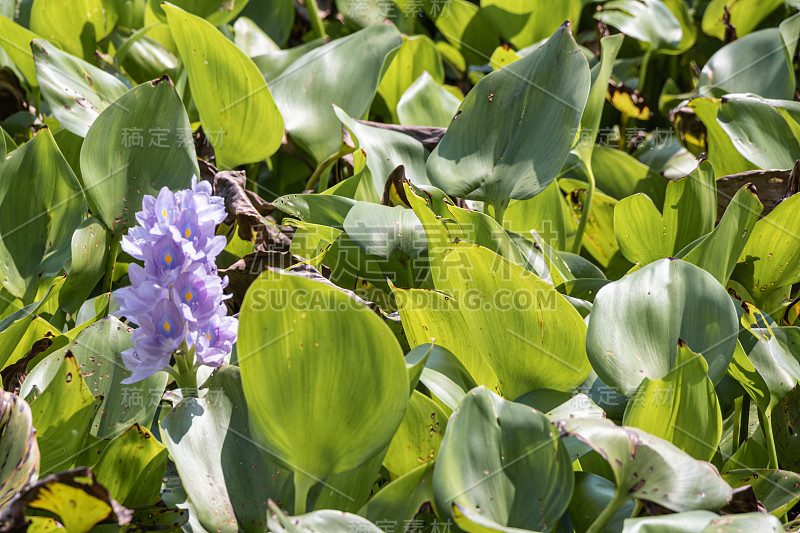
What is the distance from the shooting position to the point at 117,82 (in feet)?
3.29

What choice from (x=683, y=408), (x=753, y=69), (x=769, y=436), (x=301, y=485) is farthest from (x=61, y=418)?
(x=753, y=69)

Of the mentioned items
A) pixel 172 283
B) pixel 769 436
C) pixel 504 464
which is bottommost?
pixel 769 436

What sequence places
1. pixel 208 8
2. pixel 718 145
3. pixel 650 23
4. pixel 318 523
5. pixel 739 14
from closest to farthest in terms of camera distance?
pixel 318 523
pixel 718 145
pixel 208 8
pixel 650 23
pixel 739 14

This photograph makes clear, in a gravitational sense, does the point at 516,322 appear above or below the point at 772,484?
above

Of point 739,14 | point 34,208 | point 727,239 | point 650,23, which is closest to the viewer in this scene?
point 727,239

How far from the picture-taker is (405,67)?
1.20 m

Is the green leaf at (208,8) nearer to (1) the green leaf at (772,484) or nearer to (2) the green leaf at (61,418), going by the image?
(2) the green leaf at (61,418)

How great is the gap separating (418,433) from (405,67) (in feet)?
2.55

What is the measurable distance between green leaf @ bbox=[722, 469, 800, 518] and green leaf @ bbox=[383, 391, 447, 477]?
24 cm

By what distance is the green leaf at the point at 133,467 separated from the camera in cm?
55

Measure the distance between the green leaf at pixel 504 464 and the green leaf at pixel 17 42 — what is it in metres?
0.89

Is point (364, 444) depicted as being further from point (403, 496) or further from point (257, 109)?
point (257, 109)

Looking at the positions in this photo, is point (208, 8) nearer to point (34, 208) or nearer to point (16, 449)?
point (34, 208)

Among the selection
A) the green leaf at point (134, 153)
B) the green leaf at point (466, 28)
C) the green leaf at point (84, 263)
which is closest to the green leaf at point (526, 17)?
the green leaf at point (466, 28)
